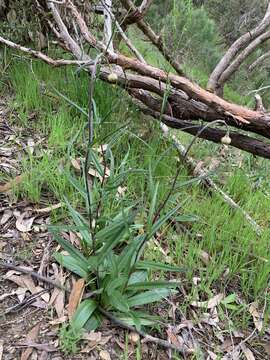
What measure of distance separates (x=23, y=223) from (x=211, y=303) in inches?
40.2

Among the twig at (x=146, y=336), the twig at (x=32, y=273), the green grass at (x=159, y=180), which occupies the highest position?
the green grass at (x=159, y=180)

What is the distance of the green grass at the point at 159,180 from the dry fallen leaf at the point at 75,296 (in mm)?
410

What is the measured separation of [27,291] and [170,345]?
0.66 m

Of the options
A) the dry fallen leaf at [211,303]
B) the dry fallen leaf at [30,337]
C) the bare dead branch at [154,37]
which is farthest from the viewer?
the bare dead branch at [154,37]

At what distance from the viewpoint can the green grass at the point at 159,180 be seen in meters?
2.09

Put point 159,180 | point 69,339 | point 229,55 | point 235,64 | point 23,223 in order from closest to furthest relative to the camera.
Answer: point 69,339 → point 23,223 → point 159,180 → point 235,64 → point 229,55

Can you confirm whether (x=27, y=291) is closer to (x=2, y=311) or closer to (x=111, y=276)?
(x=2, y=311)

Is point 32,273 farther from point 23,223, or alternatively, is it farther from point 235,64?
point 235,64

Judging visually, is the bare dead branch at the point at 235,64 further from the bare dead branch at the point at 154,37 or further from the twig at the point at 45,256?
the twig at the point at 45,256

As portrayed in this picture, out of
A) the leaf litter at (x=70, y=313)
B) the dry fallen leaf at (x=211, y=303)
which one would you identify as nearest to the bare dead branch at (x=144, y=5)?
the leaf litter at (x=70, y=313)

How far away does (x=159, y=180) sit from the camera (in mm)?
2543

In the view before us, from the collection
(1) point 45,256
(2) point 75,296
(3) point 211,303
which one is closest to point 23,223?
(1) point 45,256

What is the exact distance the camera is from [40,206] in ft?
7.43

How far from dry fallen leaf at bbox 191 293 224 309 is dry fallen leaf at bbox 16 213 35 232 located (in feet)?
2.96
